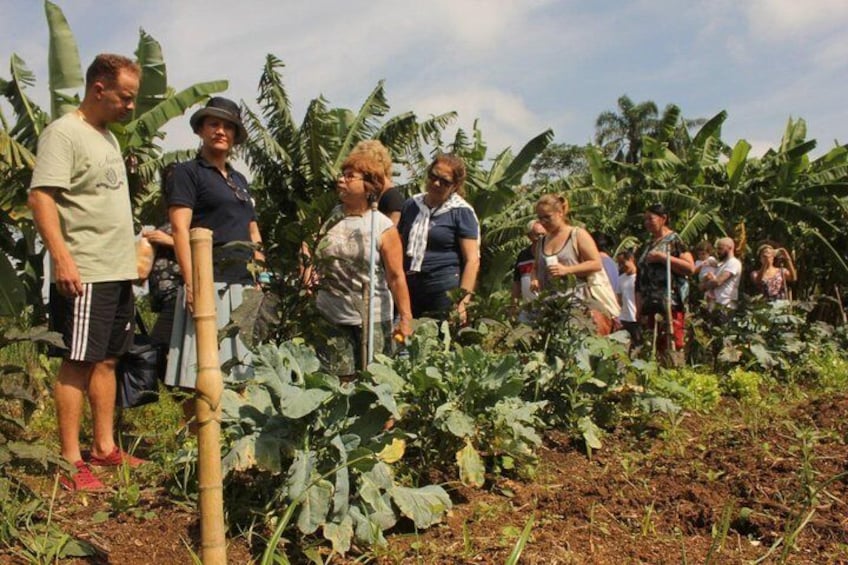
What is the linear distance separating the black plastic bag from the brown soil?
3.61 feet

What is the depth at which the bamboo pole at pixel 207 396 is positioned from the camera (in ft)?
6.56

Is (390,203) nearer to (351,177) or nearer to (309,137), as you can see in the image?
(351,177)

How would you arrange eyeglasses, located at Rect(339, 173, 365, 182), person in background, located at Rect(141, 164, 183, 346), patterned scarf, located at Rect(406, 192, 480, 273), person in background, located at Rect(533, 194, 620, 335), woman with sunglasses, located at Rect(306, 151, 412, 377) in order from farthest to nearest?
person in background, located at Rect(533, 194, 620, 335)
patterned scarf, located at Rect(406, 192, 480, 273)
person in background, located at Rect(141, 164, 183, 346)
eyeglasses, located at Rect(339, 173, 365, 182)
woman with sunglasses, located at Rect(306, 151, 412, 377)

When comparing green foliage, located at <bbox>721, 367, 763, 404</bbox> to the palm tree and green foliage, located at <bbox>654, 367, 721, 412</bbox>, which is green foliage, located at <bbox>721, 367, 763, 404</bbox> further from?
the palm tree

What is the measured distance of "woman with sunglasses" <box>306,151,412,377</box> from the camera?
13.1ft

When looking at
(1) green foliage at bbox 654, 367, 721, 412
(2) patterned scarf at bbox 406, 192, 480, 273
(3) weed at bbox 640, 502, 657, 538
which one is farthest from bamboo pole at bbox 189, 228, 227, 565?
(1) green foliage at bbox 654, 367, 721, 412

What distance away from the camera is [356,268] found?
408cm

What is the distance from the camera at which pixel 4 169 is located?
755cm

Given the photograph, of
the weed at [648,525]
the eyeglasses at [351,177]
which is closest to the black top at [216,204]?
the eyeglasses at [351,177]

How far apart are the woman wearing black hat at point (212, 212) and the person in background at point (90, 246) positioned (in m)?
0.34

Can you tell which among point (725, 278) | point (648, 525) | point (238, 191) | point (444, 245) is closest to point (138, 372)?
point (238, 191)

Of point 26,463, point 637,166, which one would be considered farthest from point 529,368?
point 637,166

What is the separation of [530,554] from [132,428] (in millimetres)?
3055

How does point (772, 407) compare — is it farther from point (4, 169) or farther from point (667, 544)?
point (4, 169)
